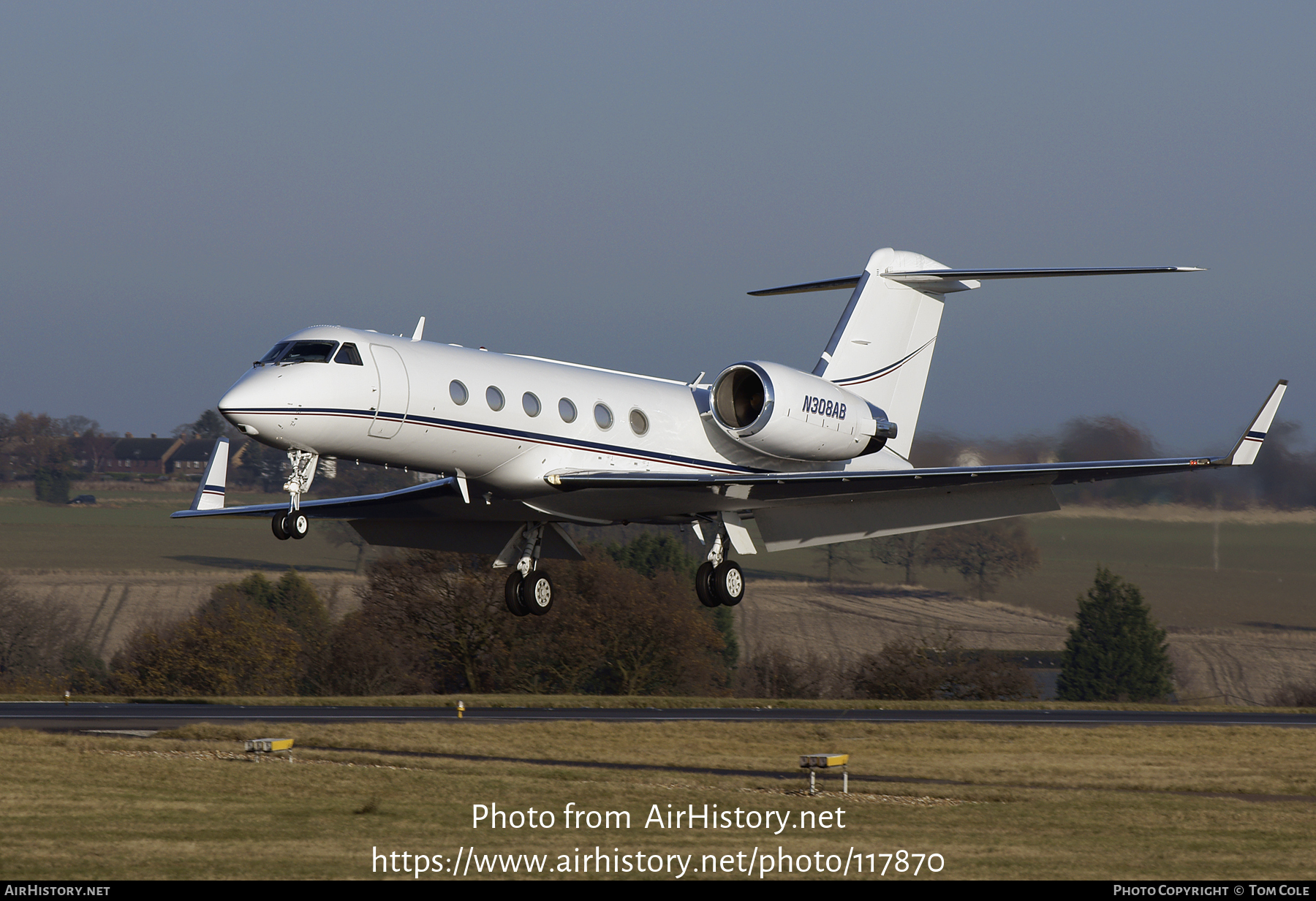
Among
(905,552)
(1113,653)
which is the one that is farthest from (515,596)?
(1113,653)

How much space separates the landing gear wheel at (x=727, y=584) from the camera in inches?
947

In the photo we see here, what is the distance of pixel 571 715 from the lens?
4547cm

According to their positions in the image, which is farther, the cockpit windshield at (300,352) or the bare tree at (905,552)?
the bare tree at (905,552)

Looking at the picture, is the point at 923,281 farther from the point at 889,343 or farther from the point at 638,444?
the point at 638,444

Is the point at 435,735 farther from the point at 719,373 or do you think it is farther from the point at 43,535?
the point at 43,535

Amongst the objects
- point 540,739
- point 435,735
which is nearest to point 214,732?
point 435,735

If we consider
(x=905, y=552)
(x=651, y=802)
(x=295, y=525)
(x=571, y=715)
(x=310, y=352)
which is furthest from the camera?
(x=905, y=552)

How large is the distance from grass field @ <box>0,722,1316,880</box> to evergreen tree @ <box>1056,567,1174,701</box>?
33.8m

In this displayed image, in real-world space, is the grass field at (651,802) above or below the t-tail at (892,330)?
below

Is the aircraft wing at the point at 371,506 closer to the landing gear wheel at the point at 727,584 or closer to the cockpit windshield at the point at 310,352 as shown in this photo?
the cockpit windshield at the point at 310,352

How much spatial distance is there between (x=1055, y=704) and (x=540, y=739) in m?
29.8

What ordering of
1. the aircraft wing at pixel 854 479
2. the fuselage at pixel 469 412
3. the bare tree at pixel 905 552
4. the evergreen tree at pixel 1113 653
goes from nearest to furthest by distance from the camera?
the fuselage at pixel 469 412, the aircraft wing at pixel 854 479, the evergreen tree at pixel 1113 653, the bare tree at pixel 905 552

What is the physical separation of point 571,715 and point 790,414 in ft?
80.0

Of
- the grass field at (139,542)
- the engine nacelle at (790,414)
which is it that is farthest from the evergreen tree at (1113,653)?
the engine nacelle at (790,414)
